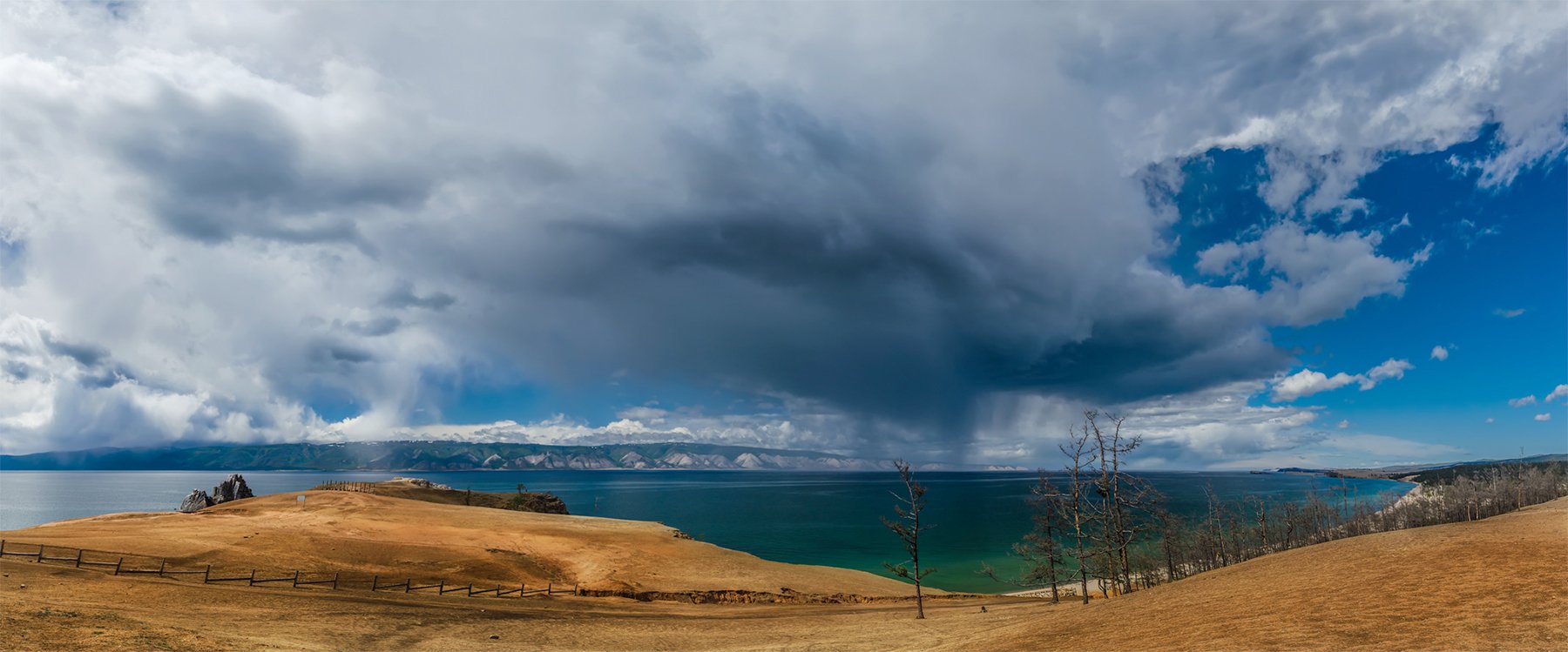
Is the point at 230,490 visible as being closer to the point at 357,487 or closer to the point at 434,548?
the point at 357,487

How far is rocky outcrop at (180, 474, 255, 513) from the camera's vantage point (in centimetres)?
10381

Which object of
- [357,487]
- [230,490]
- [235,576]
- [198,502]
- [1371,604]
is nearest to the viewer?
[1371,604]

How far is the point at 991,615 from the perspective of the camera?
44.1m

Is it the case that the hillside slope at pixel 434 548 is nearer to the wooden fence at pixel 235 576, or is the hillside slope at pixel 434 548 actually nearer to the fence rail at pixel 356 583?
the fence rail at pixel 356 583

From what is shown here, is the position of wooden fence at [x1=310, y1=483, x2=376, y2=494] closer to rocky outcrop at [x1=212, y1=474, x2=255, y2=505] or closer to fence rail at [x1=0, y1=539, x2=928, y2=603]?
rocky outcrop at [x1=212, y1=474, x2=255, y2=505]

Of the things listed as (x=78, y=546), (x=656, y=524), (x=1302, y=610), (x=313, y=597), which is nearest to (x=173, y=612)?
(x=313, y=597)

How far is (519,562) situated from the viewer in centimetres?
6500

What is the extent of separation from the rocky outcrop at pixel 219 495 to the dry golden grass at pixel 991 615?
7842 centimetres

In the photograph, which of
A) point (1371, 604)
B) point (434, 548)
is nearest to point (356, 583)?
point (434, 548)

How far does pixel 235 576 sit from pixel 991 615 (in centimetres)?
5174

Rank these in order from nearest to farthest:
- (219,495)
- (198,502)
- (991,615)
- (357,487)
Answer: (991,615), (198,502), (219,495), (357,487)

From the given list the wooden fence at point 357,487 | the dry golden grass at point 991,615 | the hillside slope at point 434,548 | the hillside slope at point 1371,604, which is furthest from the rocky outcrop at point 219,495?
the hillside slope at point 1371,604

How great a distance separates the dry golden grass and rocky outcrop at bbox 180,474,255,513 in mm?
78422

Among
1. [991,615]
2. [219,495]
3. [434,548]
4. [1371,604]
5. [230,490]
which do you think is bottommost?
[991,615]
